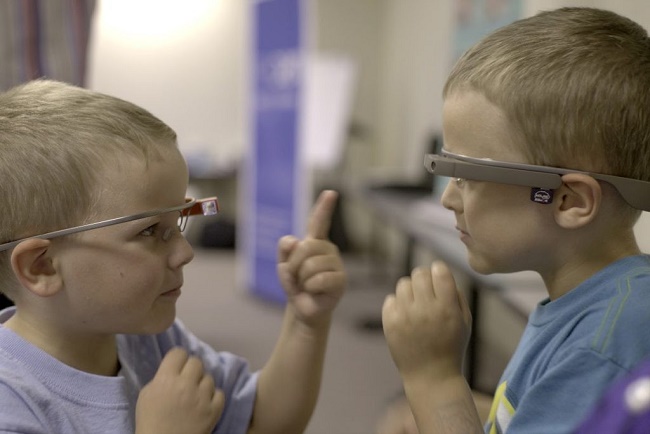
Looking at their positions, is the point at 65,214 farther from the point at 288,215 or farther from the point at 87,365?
the point at 288,215

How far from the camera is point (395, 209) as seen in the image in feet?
12.4

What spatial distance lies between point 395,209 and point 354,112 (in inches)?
128

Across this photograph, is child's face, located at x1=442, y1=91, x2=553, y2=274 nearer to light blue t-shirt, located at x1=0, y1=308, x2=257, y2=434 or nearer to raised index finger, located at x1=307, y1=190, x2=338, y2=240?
raised index finger, located at x1=307, y1=190, x2=338, y2=240

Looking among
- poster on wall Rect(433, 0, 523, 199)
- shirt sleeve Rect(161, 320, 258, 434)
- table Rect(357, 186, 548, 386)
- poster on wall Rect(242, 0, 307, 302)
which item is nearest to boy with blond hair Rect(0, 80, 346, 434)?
shirt sleeve Rect(161, 320, 258, 434)

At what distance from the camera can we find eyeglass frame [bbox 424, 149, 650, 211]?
0.90 metres

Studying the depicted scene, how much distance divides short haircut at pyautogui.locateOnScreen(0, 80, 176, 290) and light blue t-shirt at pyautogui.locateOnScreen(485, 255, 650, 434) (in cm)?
60

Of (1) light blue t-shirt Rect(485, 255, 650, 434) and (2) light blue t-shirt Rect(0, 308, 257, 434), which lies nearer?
(1) light blue t-shirt Rect(485, 255, 650, 434)

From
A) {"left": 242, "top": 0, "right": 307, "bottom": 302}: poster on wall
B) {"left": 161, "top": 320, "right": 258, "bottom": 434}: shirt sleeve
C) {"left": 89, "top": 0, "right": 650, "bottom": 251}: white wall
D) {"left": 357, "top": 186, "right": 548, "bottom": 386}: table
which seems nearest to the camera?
{"left": 161, "top": 320, "right": 258, "bottom": 434}: shirt sleeve

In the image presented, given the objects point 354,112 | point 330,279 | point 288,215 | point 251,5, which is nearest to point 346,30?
point 354,112

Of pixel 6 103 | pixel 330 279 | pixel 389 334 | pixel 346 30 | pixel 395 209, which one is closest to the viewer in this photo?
pixel 389 334

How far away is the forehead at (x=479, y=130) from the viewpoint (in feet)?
3.05

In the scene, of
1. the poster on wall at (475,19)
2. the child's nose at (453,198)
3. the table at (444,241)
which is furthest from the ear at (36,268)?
the poster on wall at (475,19)

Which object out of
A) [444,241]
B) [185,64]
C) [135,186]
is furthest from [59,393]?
[185,64]

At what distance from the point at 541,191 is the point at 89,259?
62 centimetres
